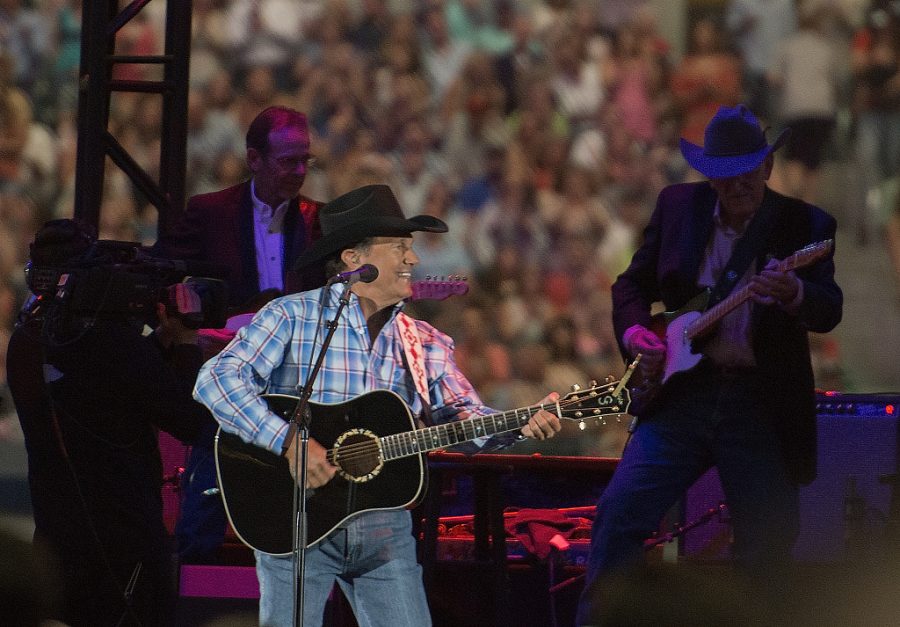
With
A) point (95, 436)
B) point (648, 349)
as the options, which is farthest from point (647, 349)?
point (95, 436)

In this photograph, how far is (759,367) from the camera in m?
5.52

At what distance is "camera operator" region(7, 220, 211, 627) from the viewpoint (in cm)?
583

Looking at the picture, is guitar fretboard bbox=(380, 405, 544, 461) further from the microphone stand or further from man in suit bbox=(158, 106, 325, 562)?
man in suit bbox=(158, 106, 325, 562)

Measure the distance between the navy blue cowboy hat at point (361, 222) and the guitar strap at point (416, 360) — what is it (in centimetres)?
31

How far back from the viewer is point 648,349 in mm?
5605

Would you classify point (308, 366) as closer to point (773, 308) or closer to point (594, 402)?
point (594, 402)

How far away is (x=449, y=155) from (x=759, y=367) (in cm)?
540

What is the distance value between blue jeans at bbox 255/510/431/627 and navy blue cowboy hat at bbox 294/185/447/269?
37.6 inches

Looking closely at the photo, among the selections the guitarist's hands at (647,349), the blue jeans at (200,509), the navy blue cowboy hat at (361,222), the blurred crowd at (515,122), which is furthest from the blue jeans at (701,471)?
the blurred crowd at (515,122)

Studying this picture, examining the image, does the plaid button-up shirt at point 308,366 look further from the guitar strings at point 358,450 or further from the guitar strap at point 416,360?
the guitar strings at point 358,450

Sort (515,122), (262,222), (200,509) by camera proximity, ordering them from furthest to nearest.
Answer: (515,122), (262,222), (200,509)

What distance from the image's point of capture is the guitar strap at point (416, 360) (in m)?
5.18

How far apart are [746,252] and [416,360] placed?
1.36 metres

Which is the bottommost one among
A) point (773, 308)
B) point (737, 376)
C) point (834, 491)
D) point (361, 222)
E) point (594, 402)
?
point (834, 491)
